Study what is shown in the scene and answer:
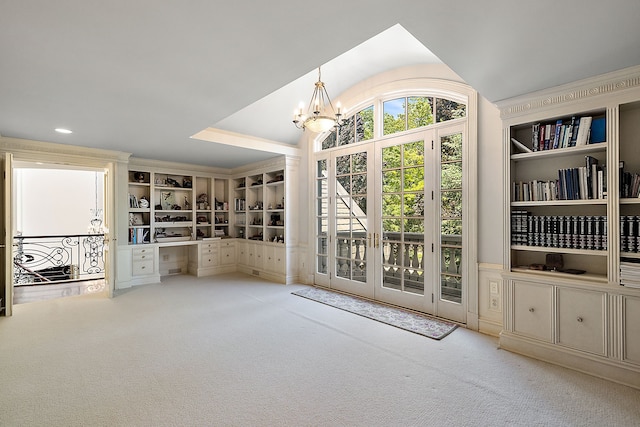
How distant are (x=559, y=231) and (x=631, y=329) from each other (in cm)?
89

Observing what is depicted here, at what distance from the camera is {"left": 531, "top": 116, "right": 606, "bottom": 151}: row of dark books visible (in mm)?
2582

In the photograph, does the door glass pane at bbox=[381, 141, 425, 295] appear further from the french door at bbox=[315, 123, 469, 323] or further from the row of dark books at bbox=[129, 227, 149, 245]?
the row of dark books at bbox=[129, 227, 149, 245]

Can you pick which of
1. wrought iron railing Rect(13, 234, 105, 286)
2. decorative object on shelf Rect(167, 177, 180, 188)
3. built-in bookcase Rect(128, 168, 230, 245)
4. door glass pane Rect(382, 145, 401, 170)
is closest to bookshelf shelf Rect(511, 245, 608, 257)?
door glass pane Rect(382, 145, 401, 170)

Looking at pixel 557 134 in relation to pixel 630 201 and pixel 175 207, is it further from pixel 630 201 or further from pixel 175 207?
pixel 175 207

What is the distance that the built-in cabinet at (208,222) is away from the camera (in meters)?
5.76

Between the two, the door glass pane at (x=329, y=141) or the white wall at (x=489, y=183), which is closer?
the white wall at (x=489, y=183)

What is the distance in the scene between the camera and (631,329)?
2.34 m

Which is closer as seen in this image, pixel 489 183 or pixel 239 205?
pixel 489 183

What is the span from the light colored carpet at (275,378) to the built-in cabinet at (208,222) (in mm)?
2019

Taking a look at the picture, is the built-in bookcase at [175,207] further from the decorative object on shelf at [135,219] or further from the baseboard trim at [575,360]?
the baseboard trim at [575,360]

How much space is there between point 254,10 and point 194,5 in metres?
0.33

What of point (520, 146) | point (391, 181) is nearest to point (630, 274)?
point (520, 146)

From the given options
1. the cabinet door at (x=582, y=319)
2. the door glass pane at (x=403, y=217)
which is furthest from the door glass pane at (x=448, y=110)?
the cabinet door at (x=582, y=319)

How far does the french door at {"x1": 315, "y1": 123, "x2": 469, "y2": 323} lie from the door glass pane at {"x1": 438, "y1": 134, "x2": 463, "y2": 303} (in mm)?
12
